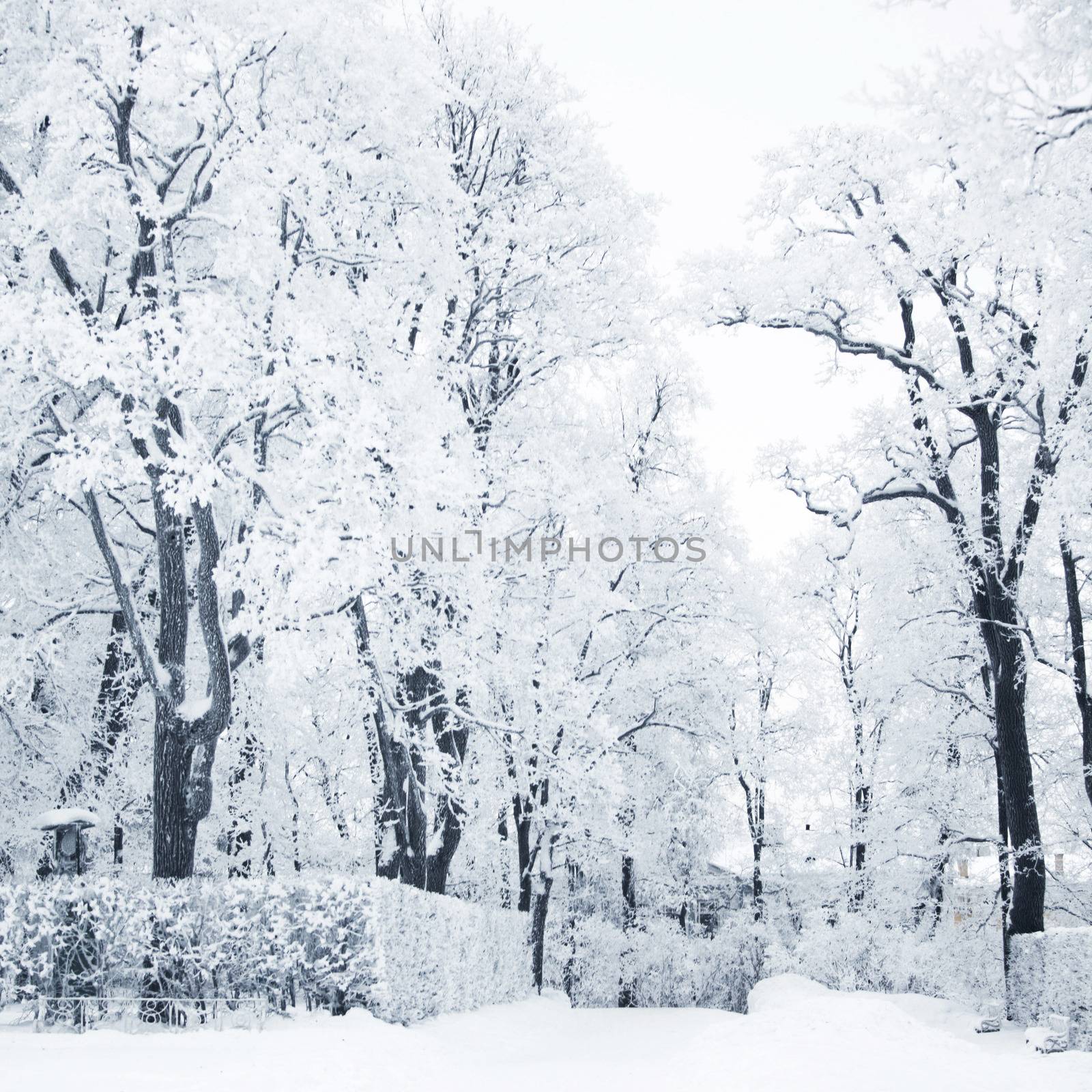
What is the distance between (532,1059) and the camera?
1195 centimetres

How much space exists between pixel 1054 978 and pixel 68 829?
12.0m

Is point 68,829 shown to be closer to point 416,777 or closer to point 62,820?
point 62,820

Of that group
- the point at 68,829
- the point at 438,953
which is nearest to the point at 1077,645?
the point at 438,953

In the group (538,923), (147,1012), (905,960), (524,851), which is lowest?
(905,960)

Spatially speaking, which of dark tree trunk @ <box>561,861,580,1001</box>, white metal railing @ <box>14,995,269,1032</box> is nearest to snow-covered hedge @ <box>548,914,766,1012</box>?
dark tree trunk @ <box>561,861,580,1001</box>

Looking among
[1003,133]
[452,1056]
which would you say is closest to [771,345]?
[1003,133]

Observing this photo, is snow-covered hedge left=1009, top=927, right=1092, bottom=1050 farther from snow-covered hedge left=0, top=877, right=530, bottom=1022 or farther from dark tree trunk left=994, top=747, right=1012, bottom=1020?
snow-covered hedge left=0, top=877, right=530, bottom=1022

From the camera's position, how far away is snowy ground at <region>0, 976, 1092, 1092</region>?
7.49m

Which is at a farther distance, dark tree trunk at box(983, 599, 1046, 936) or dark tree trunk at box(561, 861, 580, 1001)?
dark tree trunk at box(561, 861, 580, 1001)

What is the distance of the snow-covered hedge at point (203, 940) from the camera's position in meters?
9.70

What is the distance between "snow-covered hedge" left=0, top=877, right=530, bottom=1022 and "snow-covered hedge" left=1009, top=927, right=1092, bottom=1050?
774 centimetres

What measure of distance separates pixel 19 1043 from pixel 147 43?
904cm

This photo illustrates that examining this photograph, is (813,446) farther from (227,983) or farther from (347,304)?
(227,983)

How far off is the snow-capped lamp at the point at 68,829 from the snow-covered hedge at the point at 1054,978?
36.4 feet
